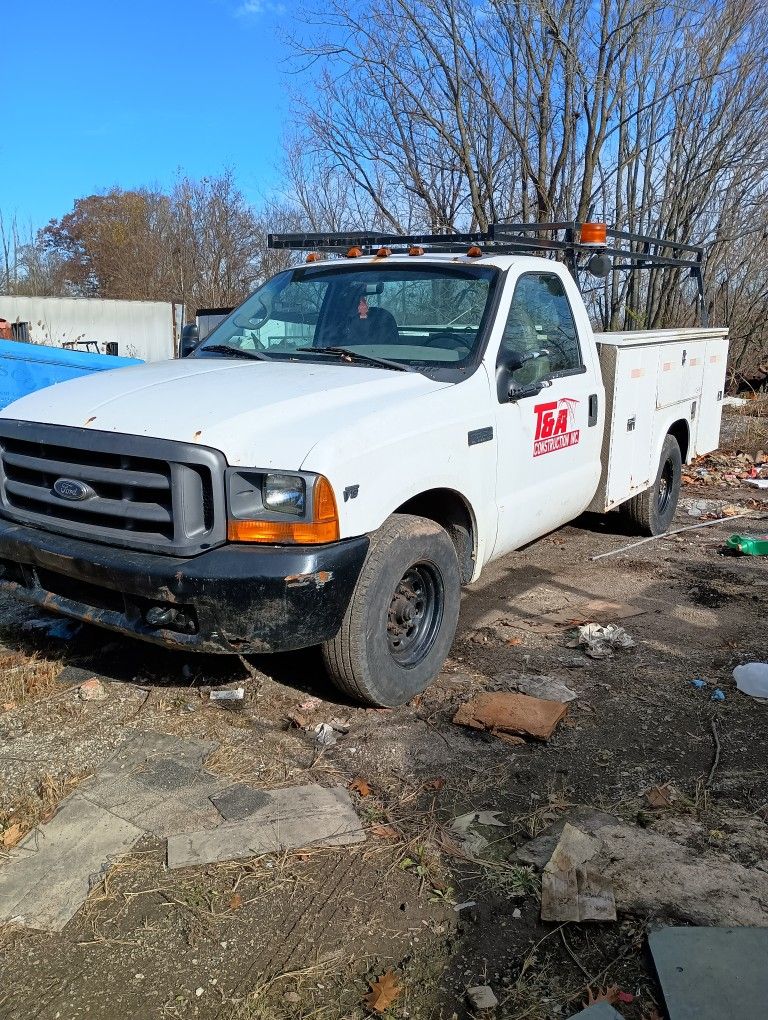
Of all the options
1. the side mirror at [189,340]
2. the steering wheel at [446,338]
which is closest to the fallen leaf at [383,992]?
the steering wheel at [446,338]

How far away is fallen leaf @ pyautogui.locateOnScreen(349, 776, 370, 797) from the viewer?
3.24m

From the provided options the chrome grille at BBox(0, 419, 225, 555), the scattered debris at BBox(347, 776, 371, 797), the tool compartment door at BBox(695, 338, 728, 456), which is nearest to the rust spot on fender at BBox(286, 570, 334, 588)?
the chrome grille at BBox(0, 419, 225, 555)

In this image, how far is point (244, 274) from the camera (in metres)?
24.2

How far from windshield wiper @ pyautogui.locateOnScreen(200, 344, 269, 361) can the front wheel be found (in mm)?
1268

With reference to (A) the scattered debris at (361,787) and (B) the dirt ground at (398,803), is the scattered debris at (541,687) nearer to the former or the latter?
(B) the dirt ground at (398,803)

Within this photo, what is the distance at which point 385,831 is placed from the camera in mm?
2986

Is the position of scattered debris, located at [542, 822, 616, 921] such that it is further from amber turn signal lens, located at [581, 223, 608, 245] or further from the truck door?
amber turn signal lens, located at [581, 223, 608, 245]

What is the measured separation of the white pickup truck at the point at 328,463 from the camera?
3197mm

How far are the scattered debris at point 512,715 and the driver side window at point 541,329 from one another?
160 centimetres

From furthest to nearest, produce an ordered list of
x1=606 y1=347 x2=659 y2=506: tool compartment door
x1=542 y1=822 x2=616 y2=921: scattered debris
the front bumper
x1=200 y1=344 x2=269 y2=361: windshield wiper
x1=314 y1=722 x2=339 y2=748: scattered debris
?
x1=606 y1=347 x2=659 y2=506: tool compartment door → x1=200 y1=344 x2=269 y2=361: windshield wiper → x1=314 y1=722 x2=339 y2=748: scattered debris → the front bumper → x1=542 y1=822 x2=616 y2=921: scattered debris

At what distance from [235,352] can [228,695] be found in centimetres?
179

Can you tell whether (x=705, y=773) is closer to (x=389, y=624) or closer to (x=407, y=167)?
(x=389, y=624)

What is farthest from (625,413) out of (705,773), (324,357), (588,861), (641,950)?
(641,950)

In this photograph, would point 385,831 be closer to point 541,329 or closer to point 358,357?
point 358,357
